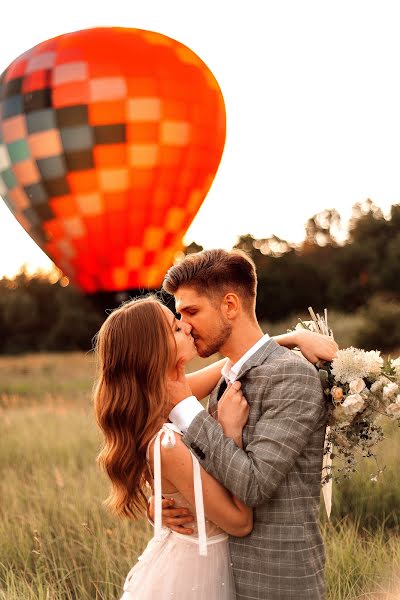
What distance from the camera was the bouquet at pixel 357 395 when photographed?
9.58ft

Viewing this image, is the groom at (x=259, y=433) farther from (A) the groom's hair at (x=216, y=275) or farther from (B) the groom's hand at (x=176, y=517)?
(B) the groom's hand at (x=176, y=517)

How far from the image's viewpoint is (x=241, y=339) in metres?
3.09

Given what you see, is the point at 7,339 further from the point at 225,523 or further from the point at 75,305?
the point at 225,523

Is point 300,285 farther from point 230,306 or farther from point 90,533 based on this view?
point 230,306

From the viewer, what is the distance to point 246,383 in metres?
2.98

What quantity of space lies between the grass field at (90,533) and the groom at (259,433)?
4.82 ft

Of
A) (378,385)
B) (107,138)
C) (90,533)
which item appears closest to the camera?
(378,385)

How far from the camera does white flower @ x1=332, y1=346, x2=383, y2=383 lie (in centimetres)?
298

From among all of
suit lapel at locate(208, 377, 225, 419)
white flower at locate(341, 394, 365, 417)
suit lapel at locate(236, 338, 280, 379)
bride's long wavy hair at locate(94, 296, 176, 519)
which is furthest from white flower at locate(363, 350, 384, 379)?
bride's long wavy hair at locate(94, 296, 176, 519)

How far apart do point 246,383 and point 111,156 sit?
1290 centimetres

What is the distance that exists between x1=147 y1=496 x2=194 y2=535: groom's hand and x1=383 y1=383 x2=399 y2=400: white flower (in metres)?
0.76

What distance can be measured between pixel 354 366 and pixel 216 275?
565mm

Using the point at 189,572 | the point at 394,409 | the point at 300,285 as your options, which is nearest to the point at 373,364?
the point at 394,409

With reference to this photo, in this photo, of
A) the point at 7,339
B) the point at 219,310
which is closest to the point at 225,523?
the point at 219,310
